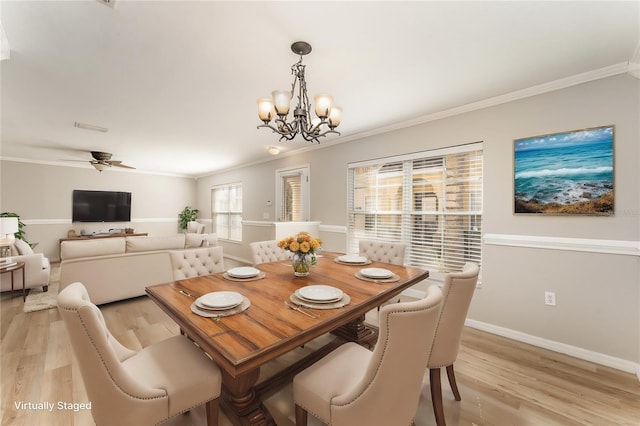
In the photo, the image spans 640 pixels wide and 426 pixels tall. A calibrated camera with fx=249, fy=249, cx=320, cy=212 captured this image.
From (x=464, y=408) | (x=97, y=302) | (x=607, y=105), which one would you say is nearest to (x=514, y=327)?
(x=464, y=408)

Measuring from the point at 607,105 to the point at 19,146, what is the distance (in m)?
8.82

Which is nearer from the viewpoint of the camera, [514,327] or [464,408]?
[464,408]

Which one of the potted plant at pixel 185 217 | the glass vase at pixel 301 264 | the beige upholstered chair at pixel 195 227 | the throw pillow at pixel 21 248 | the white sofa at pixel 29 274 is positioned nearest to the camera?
the glass vase at pixel 301 264

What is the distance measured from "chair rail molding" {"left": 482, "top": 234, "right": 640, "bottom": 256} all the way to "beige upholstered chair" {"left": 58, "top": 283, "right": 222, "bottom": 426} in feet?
9.74

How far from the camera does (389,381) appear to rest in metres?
1.00

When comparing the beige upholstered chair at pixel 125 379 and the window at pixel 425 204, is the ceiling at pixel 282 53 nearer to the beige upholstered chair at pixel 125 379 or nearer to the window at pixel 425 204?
the window at pixel 425 204

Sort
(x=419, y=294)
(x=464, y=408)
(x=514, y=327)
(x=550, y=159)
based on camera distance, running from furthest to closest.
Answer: (x=419, y=294), (x=514, y=327), (x=550, y=159), (x=464, y=408)

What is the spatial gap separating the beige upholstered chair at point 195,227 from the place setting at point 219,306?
21.6ft

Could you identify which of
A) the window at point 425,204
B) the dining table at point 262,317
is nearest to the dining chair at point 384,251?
the dining table at point 262,317

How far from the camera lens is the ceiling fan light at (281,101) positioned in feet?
6.23

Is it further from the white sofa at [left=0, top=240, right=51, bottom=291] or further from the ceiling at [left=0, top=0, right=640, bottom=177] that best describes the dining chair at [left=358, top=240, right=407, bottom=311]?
the white sofa at [left=0, top=240, right=51, bottom=291]

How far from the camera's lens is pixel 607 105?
221cm

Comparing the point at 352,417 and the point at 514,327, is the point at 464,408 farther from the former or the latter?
the point at 514,327

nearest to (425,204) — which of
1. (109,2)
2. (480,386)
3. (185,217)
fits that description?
(480,386)
